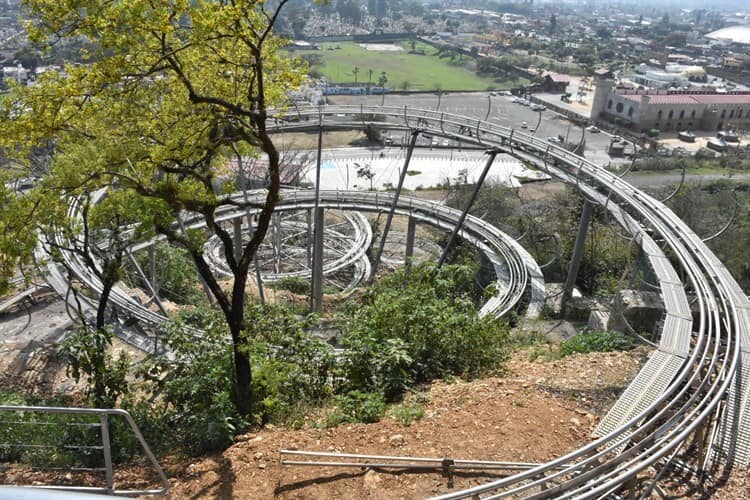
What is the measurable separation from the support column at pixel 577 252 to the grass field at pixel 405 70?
7098 centimetres

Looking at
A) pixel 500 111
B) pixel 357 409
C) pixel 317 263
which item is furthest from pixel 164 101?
pixel 500 111

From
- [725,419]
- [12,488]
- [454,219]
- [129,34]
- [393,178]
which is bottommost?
[393,178]

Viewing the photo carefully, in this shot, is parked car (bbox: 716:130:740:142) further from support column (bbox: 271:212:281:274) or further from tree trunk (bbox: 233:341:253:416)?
tree trunk (bbox: 233:341:253:416)

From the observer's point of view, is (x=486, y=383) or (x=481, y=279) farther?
(x=481, y=279)

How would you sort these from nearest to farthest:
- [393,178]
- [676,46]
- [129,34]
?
[129,34]
[393,178]
[676,46]

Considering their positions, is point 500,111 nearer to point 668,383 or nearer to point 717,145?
point 717,145

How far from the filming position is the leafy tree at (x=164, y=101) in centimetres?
632

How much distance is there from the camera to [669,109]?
64.2 meters

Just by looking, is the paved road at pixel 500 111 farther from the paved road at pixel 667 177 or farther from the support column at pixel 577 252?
the support column at pixel 577 252

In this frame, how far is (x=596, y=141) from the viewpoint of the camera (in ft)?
197

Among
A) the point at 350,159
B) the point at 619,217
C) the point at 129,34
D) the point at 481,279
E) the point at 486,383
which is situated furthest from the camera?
the point at 350,159

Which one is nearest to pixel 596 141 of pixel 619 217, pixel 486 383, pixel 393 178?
Answer: pixel 393 178

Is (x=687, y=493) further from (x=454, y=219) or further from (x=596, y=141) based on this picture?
(x=596, y=141)

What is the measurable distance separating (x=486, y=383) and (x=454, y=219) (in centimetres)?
1542
